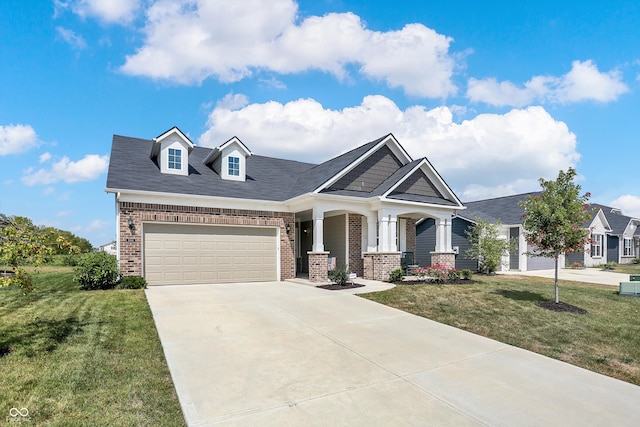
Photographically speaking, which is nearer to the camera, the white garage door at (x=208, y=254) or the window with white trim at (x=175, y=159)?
the white garage door at (x=208, y=254)

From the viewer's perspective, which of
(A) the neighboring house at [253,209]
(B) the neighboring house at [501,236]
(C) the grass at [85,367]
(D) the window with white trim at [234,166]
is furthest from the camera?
(B) the neighboring house at [501,236]

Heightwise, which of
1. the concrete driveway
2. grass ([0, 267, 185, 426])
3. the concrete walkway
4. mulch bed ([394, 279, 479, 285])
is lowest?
the concrete walkway

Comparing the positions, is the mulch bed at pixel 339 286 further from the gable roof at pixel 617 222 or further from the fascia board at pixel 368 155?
the gable roof at pixel 617 222

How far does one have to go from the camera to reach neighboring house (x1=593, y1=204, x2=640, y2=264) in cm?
3384

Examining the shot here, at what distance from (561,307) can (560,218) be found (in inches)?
97.1

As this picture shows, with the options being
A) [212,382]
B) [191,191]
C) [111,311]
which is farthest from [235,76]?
[212,382]

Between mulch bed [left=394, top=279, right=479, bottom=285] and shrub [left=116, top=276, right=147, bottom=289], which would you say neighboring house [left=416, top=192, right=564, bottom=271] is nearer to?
mulch bed [left=394, top=279, right=479, bottom=285]

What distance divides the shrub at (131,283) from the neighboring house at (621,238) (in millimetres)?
38610

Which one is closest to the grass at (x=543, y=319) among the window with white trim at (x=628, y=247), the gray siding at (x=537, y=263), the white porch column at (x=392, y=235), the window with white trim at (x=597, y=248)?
the white porch column at (x=392, y=235)

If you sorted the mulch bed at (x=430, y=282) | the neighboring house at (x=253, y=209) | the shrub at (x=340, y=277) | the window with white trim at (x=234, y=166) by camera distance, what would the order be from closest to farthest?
the shrub at (x=340, y=277) → the neighboring house at (x=253, y=209) → the mulch bed at (x=430, y=282) → the window with white trim at (x=234, y=166)

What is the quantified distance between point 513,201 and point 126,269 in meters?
25.7

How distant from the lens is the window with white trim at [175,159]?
15.2 meters

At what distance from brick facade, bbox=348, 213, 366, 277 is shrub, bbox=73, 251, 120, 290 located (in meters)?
9.62

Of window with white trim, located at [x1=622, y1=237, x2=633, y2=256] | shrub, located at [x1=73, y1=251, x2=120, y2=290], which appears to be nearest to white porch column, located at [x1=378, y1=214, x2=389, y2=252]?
shrub, located at [x1=73, y1=251, x2=120, y2=290]
